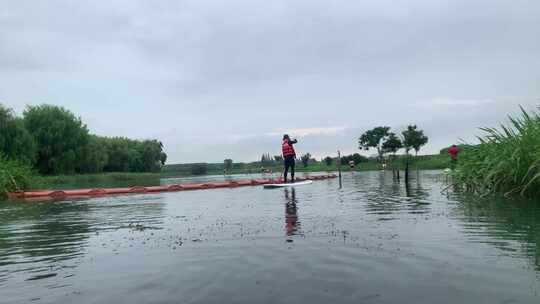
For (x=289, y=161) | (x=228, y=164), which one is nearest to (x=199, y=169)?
(x=228, y=164)

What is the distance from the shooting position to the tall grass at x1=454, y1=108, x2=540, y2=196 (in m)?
14.6

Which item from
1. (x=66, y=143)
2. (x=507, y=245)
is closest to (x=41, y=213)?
(x=507, y=245)

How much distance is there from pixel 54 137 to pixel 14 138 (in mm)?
9885

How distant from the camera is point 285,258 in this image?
23.2ft

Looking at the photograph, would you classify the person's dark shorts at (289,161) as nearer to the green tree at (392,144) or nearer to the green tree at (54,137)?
the green tree at (54,137)

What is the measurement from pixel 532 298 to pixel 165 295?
3897mm

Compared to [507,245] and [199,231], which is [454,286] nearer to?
[507,245]

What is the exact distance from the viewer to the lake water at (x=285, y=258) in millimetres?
5301

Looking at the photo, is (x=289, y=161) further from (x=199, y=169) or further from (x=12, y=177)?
(x=199, y=169)

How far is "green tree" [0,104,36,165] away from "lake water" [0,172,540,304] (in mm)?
47291

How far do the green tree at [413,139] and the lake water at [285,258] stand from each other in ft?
271

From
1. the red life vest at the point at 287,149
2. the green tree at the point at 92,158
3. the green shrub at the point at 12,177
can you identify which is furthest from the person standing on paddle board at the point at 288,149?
the green tree at the point at 92,158

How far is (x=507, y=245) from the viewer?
747 cm

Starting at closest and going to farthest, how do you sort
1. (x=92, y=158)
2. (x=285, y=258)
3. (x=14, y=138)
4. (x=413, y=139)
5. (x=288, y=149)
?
1. (x=285, y=258)
2. (x=288, y=149)
3. (x=14, y=138)
4. (x=92, y=158)
5. (x=413, y=139)
